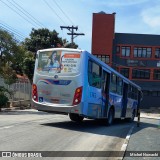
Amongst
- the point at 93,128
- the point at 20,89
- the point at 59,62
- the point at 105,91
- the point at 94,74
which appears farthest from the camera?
the point at 20,89

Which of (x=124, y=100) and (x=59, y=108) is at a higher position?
(x=124, y=100)

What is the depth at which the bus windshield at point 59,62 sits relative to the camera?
17219 millimetres

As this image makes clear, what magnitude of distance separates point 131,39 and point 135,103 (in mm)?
42098

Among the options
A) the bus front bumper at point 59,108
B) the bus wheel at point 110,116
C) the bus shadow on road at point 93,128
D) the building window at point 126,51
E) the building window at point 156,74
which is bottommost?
the bus shadow on road at point 93,128

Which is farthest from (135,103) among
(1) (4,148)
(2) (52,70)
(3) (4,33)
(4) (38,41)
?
(4) (38,41)

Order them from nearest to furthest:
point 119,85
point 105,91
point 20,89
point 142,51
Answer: point 105,91 → point 119,85 → point 20,89 → point 142,51

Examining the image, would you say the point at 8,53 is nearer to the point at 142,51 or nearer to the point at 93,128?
the point at 93,128

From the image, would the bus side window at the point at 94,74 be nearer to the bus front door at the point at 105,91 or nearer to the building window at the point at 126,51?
the bus front door at the point at 105,91

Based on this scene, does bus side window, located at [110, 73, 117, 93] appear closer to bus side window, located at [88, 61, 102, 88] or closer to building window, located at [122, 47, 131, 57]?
bus side window, located at [88, 61, 102, 88]

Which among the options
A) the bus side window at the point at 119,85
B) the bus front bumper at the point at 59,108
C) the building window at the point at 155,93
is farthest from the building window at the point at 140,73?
the bus front bumper at the point at 59,108

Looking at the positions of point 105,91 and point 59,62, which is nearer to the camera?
point 59,62

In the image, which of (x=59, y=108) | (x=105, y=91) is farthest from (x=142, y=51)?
(x=59, y=108)

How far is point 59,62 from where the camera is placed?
1767 cm

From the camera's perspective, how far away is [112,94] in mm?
21750
